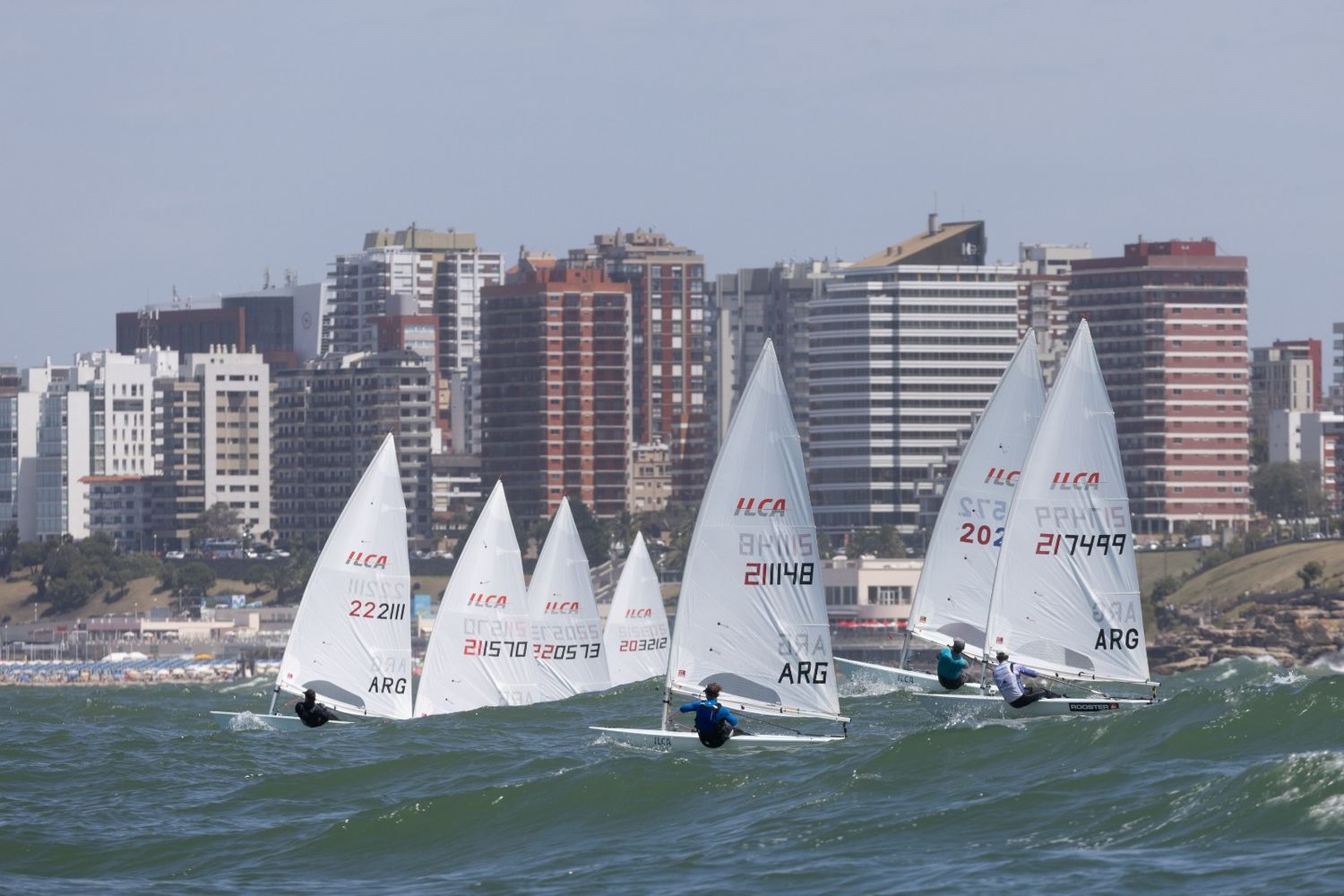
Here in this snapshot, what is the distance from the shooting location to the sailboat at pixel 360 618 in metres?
54.6

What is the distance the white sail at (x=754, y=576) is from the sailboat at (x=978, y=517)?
13347mm

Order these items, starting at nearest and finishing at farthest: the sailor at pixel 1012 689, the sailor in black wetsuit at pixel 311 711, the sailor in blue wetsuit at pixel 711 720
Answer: the sailor in blue wetsuit at pixel 711 720 < the sailor at pixel 1012 689 < the sailor in black wetsuit at pixel 311 711

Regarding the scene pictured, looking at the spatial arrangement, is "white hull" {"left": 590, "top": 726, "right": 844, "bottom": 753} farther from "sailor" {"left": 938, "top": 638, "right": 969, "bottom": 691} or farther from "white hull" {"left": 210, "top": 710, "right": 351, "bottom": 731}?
"white hull" {"left": 210, "top": 710, "right": 351, "bottom": 731}

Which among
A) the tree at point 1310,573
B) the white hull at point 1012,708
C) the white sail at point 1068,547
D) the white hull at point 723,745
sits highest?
the white sail at point 1068,547

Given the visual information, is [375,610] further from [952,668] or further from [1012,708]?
[1012,708]

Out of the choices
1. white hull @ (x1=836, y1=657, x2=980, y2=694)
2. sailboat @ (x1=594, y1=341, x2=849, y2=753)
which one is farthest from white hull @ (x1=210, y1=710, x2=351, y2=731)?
sailboat @ (x1=594, y1=341, x2=849, y2=753)

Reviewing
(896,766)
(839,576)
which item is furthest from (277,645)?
(896,766)

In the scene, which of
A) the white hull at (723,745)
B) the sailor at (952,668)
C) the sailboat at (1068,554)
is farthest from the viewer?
the sailor at (952,668)

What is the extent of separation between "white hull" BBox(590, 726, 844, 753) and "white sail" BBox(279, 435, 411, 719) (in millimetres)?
11653

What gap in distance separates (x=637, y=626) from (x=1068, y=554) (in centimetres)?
3051

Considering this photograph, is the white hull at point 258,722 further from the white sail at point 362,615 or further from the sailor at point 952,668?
the sailor at point 952,668

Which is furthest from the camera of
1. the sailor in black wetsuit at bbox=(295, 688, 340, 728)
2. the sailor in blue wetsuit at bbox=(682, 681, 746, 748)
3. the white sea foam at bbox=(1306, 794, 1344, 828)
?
the sailor in black wetsuit at bbox=(295, 688, 340, 728)

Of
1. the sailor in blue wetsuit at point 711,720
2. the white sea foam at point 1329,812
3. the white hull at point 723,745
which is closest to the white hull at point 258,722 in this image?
the white hull at point 723,745

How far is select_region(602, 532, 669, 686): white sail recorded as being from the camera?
250 feet
